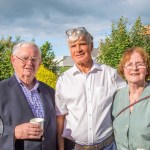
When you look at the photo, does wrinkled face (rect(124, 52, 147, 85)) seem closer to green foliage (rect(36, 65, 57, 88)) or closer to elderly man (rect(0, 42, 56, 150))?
elderly man (rect(0, 42, 56, 150))

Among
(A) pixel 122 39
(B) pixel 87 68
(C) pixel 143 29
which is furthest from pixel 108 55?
(B) pixel 87 68

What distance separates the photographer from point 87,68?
424 centimetres

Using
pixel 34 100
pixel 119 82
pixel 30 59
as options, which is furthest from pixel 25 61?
pixel 119 82

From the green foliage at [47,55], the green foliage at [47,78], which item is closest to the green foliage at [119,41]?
the green foliage at [47,55]

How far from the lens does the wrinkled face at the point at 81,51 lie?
13.6ft

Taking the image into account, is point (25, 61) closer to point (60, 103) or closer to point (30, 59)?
point (30, 59)

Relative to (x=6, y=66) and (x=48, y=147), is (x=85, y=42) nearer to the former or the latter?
(x=48, y=147)

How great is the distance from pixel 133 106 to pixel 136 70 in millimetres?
409

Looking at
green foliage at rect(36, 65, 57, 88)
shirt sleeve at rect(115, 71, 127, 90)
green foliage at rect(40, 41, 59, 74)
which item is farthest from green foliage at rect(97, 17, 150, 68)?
shirt sleeve at rect(115, 71, 127, 90)

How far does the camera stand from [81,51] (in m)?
4.15

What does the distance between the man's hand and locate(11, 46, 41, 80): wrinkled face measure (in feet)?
2.21

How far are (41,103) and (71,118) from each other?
415mm

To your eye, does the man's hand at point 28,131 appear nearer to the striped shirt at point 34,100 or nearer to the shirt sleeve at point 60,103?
the striped shirt at point 34,100

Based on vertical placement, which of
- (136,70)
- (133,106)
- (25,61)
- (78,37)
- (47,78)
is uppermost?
(78,37)
